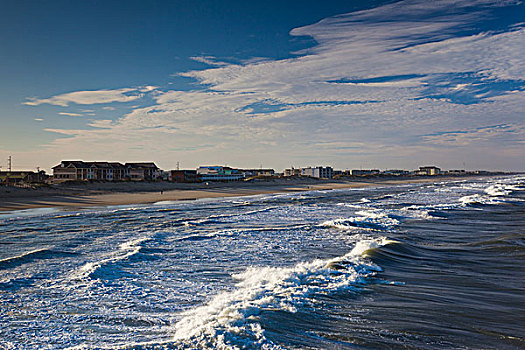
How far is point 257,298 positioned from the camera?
23.9 feet

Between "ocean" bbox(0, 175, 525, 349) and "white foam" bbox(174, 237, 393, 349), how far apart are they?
0.03 meters

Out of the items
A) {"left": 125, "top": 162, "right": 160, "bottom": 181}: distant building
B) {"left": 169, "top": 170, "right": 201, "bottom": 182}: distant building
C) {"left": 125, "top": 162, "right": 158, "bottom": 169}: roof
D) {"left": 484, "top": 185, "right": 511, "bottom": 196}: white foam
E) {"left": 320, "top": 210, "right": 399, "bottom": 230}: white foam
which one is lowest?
{"left": 320, "top": 210, "right": 399, "bottom": 230}: white foam

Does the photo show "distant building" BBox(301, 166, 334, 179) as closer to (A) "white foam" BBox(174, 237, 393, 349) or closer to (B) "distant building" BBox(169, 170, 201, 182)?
(B) "distant building" BBox(169, 170, 201, 182)

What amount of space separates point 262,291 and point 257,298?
1.30 ft

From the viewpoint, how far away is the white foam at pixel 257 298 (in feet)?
18.0

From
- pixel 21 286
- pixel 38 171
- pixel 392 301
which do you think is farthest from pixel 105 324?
pixel 38 171

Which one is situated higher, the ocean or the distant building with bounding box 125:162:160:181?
the distant building with bounding box 125:162:160:181

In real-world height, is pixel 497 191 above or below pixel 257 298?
above

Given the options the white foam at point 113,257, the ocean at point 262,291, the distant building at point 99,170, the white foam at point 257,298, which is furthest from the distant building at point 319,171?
the white foam at point 257,298

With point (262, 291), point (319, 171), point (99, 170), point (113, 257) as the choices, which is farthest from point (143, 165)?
point (262, 291)

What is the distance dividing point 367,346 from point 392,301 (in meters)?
2.16

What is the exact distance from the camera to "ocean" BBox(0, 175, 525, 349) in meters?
5.54

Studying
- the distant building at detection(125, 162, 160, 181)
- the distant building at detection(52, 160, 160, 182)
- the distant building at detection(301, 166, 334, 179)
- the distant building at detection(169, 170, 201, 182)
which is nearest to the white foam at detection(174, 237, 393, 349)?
the distant building at detection(52, 160, 160, 182)

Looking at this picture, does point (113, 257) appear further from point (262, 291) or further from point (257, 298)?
point (257, 298)
